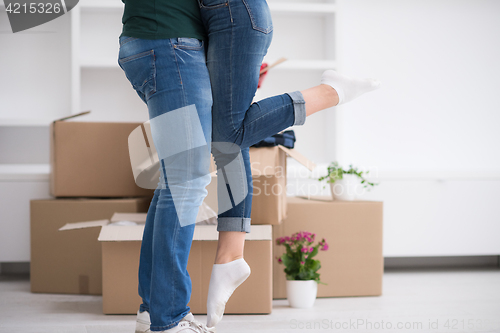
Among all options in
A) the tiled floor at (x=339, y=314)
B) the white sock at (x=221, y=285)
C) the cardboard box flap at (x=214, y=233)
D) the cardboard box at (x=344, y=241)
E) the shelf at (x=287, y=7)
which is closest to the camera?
the white sock at (x=221, y=285)

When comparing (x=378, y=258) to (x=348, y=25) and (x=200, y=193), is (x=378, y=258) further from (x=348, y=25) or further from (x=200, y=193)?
(x=348, y=25)

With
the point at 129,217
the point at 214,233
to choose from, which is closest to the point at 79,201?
the point at 129,217

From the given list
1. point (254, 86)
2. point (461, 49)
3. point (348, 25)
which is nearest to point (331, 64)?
point (348, 25)

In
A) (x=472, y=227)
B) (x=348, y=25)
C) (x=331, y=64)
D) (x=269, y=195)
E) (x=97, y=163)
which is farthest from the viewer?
(x=348, y=25)

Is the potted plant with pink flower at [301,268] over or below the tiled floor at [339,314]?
over

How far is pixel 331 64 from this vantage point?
2252 millimetres

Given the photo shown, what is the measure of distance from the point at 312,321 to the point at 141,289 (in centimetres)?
58

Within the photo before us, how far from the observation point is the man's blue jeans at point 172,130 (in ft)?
2.70

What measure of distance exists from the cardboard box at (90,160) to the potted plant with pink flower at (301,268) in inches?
27.9

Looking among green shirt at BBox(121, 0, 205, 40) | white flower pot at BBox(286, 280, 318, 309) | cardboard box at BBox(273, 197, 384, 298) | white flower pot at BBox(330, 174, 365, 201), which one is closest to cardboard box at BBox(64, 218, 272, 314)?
white flower pot at BBox(286, 280, 318, 309)

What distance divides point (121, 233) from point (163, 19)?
2.57 feet

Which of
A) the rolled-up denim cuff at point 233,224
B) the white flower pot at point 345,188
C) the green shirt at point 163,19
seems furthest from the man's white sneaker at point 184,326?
the white flower pot at point 345,188

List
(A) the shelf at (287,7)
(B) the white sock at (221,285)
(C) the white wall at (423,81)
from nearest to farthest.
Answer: (B) the white sock at (221,285) < (A) the shelf at (287,7) < (C) the white wall at (423,81)

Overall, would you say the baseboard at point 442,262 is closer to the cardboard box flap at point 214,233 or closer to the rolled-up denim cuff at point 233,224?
the cardboard box flap at point 214,233
